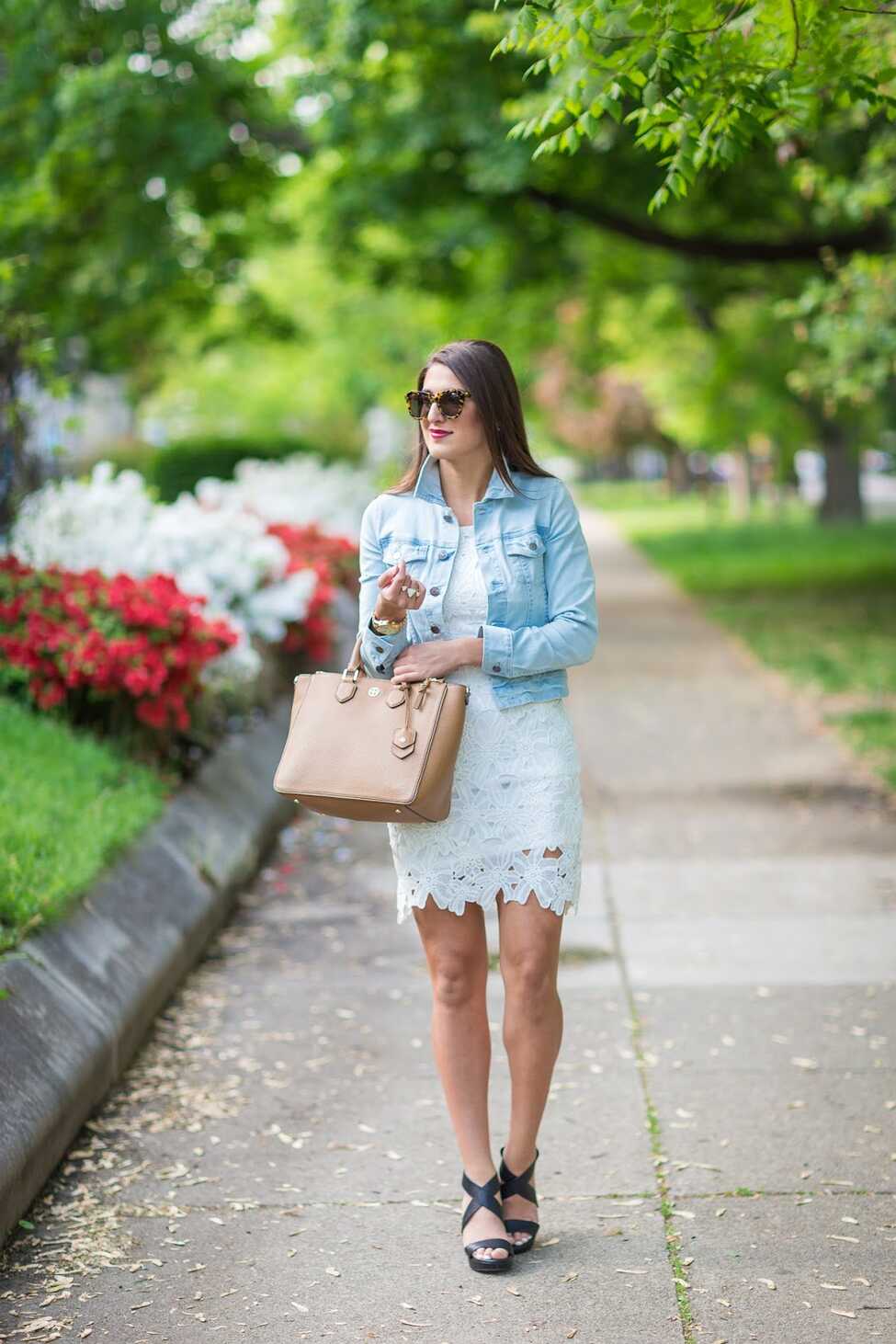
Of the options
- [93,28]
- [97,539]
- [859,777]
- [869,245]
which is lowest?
[859,777]

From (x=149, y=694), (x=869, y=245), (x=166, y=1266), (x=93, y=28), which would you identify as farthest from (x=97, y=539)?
(x=869, y=245)

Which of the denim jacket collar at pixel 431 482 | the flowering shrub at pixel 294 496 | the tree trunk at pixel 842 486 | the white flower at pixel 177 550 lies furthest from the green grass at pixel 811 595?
the denim jacket collar at pixel 431 482

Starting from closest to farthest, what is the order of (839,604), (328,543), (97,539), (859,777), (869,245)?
(97,539) < (859,777) < (328,543) < (869,245) < (839,604)

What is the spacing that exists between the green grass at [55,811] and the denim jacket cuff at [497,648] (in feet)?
5.90

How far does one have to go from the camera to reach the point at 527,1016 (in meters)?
3.65

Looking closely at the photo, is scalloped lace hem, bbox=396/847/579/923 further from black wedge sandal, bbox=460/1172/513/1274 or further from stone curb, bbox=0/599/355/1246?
stone curb, bbox=0/599/355/1246

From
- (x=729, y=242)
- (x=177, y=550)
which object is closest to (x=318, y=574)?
(x=177, y=550)

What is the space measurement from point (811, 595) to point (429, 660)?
54.0 ft

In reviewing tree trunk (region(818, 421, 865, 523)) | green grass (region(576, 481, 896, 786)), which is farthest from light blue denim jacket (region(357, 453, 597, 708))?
tree trunk (region(818, 421, 865, 523))

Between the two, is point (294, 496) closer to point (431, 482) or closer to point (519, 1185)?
point (431, 482)

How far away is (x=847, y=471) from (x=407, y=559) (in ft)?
104

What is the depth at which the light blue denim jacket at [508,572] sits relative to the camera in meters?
3.59

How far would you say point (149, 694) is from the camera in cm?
676

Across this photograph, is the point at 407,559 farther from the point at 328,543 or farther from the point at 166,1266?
the point at 328,543
